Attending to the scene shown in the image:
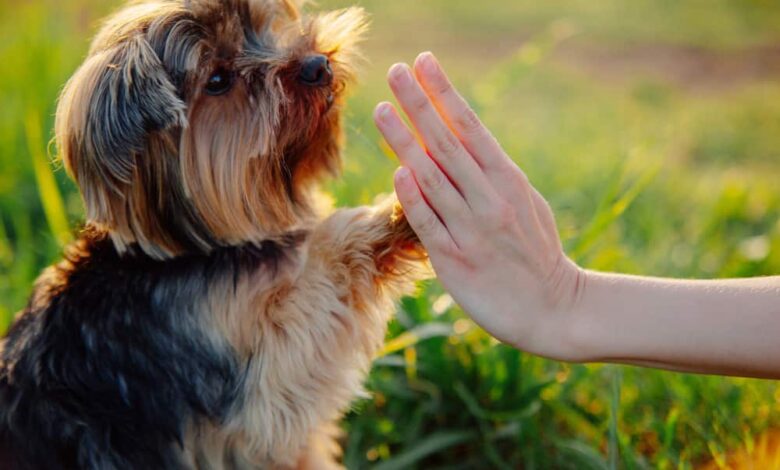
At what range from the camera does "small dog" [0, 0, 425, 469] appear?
220 centimetres

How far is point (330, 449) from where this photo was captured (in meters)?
2.85

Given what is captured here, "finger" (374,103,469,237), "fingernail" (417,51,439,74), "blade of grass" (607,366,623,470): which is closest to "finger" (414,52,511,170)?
"fingernail" (417,51,439,74)

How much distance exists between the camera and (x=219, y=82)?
7.70 ft

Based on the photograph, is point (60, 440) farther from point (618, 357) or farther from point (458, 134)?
point (618, 357)

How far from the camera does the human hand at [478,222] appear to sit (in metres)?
1.97

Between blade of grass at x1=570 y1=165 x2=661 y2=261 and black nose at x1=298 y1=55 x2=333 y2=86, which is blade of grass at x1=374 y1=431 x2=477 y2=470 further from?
black nose at x1=298 y1=55 x2=333 y2=86

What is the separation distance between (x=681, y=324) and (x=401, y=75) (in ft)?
2.99

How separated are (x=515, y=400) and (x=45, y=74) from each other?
391 cm

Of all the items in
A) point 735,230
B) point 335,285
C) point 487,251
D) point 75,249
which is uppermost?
point 75,249

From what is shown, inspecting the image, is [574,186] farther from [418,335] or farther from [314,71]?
[314,71]

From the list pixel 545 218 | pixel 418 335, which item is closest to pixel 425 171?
pixel 545 218

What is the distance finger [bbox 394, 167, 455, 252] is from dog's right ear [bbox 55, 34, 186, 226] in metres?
0.68

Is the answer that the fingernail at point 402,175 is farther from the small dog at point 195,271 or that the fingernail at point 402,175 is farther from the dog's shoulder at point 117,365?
the dog's shoulder at point 117,365

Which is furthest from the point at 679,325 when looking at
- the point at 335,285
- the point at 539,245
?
the point at 335,285
